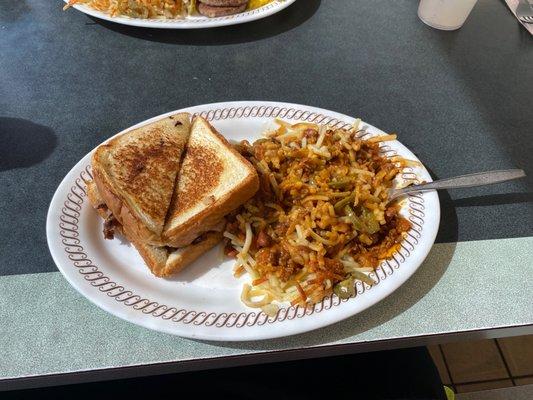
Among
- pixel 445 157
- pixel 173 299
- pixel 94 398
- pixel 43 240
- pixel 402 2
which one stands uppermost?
pixel 402 2

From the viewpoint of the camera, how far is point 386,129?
2021 mm

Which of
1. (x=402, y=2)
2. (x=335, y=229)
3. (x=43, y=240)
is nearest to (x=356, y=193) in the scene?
(x=335, y=229)

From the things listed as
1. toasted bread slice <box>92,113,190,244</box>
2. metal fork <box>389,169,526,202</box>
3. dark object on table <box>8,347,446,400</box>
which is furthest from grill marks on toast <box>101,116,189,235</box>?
metal fork <box>389,169,526,202</box>

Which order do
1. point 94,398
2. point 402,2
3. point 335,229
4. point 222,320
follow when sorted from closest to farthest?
point 222,320 → point 335,229 → point 94,398 → point 402,2

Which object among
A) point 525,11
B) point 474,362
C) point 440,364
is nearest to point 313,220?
point 440,364

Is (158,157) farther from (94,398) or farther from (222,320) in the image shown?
(94,398)

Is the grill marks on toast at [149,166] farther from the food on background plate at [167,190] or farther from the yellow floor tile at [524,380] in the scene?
the yellow floor tile at [524,380]

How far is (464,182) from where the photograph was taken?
1.56 metres

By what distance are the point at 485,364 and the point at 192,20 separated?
8.42 ft

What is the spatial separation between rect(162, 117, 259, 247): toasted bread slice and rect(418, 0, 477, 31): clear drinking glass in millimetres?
1642

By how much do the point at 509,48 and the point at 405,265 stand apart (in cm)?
181

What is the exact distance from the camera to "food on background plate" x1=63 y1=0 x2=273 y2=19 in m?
2.46

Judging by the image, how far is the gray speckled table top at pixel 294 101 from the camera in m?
1.32

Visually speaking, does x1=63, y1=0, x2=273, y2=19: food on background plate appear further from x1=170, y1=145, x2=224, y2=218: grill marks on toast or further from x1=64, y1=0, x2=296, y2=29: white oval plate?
x1=170, y1=145, x2=224, y2=218: grill marks on toast
